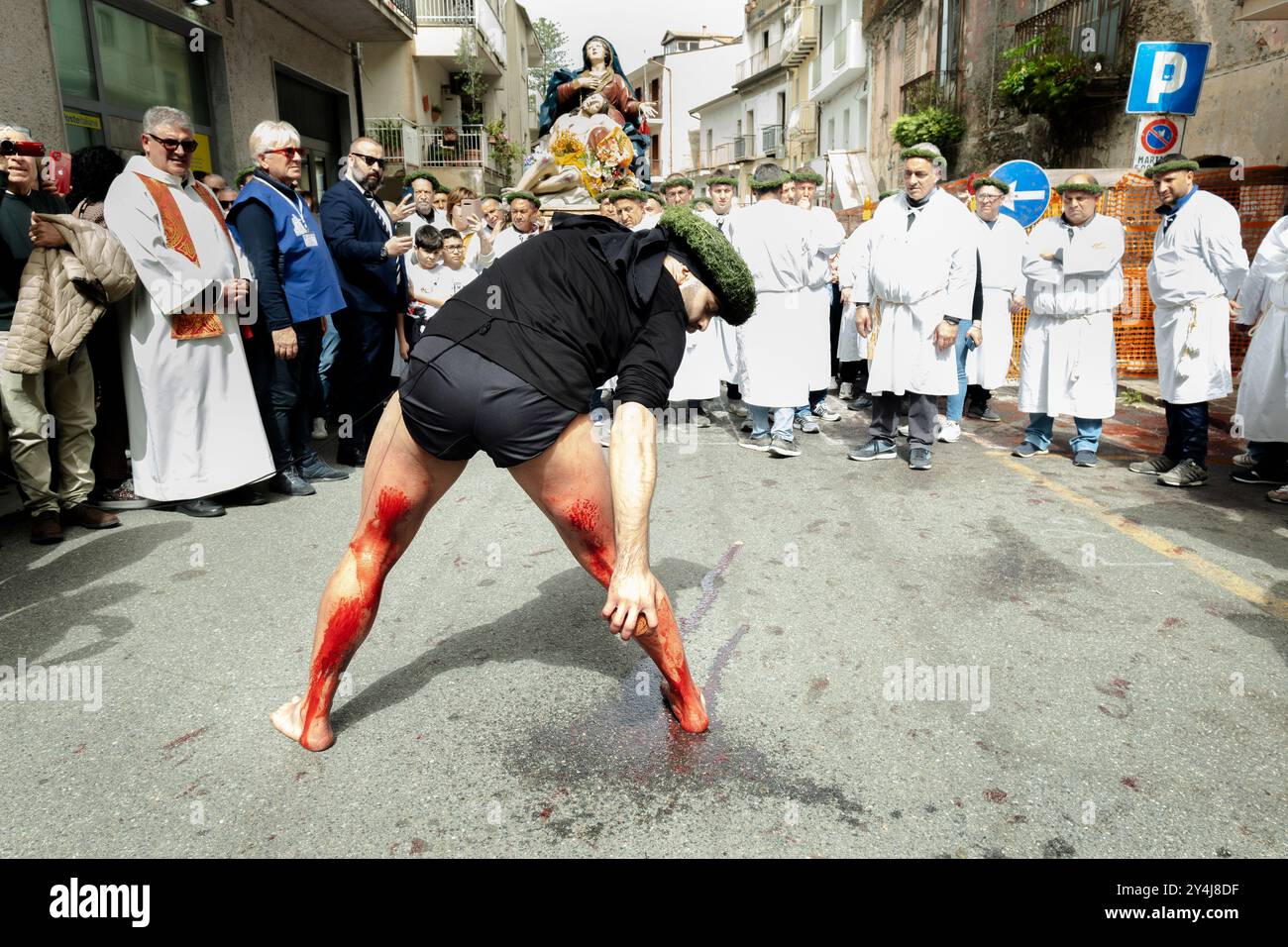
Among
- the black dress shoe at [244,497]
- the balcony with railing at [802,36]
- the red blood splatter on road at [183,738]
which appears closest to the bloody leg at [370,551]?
the red blood splatter on road at [183,738]

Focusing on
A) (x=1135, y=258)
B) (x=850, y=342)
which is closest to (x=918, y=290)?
(x=850, y=342)

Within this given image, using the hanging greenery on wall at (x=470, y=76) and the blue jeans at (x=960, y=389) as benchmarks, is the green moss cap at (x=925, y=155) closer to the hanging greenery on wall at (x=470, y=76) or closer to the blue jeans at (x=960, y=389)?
the blue jeans at (x=960, y=389)

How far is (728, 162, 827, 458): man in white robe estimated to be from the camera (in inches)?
283

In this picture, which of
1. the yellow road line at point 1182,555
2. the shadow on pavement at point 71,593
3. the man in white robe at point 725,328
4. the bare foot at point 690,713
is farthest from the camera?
the man in white robe at point 725,328

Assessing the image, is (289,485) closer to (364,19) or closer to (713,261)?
(713,261)

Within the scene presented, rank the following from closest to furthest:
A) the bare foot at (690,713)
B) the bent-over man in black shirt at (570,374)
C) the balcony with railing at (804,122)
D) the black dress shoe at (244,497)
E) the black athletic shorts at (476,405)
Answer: the bent-over man in black shirt at (570,374) → the black athletic shorts at (476,405) → the bare foot at (690,713) → the black dress shoe at (244,497) → the balcony with railing at (804,122)

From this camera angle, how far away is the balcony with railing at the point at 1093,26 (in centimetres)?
1516

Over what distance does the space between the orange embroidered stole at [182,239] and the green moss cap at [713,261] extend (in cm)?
370

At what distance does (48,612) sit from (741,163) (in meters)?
45.5

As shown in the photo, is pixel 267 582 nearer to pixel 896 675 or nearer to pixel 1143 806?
pixel 896 675

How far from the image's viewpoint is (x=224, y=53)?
34.8 ft

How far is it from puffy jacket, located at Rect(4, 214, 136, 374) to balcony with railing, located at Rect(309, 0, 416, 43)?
1012 centimetres

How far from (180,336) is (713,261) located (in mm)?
3988
